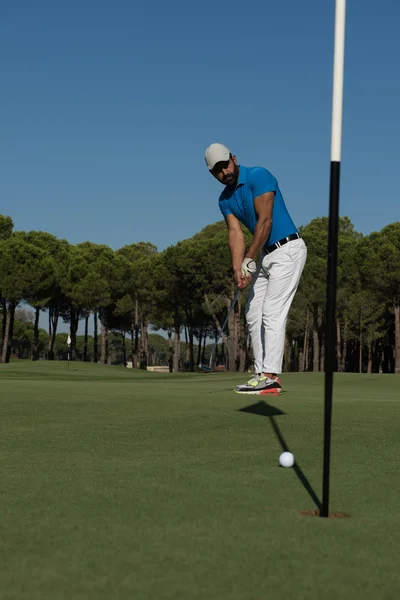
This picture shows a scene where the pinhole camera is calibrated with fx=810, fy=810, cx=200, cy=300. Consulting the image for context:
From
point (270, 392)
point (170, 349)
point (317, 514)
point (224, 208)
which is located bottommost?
point (317, 514)

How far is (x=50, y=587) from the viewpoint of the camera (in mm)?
2682

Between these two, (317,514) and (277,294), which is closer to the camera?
(317,514)

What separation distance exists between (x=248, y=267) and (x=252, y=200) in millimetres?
768

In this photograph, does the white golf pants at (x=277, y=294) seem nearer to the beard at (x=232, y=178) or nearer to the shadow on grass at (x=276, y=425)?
the shadow on grass at (x=276, y=425)

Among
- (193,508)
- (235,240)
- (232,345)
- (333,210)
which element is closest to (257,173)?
(235,240)

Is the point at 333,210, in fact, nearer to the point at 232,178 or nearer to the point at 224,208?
the point at 232,178

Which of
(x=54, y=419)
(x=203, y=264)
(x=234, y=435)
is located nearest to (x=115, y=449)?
(x=234, y=435)

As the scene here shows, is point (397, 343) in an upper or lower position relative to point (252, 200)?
lower

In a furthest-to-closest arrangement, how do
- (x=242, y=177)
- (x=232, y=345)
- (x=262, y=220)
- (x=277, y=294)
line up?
(x=232, y=345)
(x=277, y=294)
(x=242, y=177)
(x=262, y=220)

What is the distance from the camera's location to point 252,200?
921 cm

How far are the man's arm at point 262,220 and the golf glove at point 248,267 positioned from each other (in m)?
0.10

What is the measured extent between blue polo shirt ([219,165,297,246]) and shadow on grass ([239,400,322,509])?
2.02 meters

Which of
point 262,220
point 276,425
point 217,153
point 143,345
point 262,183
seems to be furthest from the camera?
point 143,345

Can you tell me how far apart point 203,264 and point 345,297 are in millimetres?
11776
